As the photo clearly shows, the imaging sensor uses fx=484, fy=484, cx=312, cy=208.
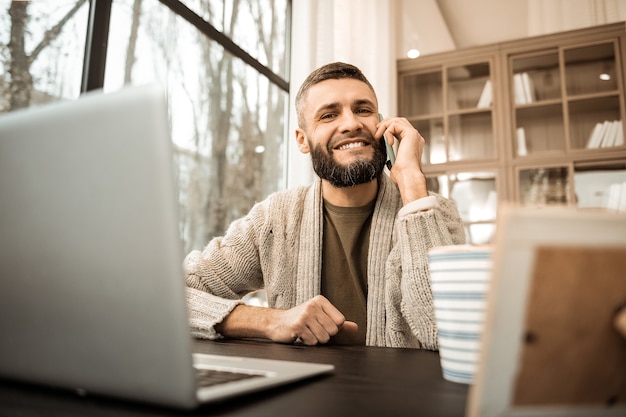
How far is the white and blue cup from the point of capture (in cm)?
39

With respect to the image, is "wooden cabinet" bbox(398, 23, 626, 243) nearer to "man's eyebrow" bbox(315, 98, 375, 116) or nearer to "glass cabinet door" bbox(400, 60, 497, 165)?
"glass cabinet door" bbox(400, 60, 497, 165)

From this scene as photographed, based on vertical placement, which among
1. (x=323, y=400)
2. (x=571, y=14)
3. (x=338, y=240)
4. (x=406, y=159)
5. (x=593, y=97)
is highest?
(x=571, y=14)

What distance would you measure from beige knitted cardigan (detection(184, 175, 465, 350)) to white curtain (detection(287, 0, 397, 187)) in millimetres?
1246

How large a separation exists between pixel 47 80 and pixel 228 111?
0.96m

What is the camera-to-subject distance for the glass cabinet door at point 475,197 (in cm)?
285

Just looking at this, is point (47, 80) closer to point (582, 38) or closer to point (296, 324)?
point (296, 324)

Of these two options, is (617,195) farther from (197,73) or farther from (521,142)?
(197,73)

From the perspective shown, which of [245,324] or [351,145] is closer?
[245,324]

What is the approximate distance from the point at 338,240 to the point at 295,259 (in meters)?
0.15

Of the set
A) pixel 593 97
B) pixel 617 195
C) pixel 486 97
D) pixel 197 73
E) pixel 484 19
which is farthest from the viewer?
pixel 484 19

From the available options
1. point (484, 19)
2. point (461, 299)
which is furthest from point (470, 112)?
point (461, 299)

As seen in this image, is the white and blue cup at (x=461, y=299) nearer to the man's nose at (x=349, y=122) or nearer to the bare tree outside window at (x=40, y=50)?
the man's nose at (x=349, y=122)

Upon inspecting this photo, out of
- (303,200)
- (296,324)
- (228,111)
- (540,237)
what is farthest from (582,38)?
(540,237)

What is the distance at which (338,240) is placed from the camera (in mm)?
1408
